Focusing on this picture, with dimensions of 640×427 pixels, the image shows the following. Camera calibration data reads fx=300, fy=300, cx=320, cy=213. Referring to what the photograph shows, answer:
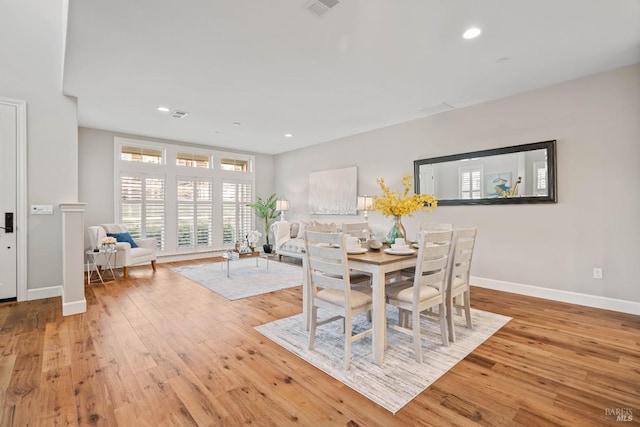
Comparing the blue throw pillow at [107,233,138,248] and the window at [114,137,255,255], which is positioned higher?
the window at [114,137,255,255]

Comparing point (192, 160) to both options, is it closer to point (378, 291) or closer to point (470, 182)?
point (470, 182)

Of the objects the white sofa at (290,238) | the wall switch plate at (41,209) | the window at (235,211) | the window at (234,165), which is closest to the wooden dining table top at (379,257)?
the white sofa at (290,238)

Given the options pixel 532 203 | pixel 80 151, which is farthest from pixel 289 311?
pixel 80 151

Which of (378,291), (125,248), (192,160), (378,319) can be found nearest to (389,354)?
(378,319)

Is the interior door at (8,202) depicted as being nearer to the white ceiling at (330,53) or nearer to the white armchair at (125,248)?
the white ceiling at (330,53)

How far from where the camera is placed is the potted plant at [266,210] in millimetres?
7910

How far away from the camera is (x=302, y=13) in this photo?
240cm

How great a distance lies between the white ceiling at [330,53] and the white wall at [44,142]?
31 centimetres

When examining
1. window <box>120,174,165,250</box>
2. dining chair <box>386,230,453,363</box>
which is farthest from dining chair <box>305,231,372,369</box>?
window <box>120,174,165,250</box>

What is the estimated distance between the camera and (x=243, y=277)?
5102mm

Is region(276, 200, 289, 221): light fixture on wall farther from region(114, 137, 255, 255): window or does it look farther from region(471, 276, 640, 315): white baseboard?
region(471, 276, 640, 315): white baseboard

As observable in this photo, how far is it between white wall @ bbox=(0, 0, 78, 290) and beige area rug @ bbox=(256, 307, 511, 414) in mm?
3343

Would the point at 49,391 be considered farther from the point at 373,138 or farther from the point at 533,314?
the point at 373,138

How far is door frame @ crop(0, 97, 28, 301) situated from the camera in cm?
387
